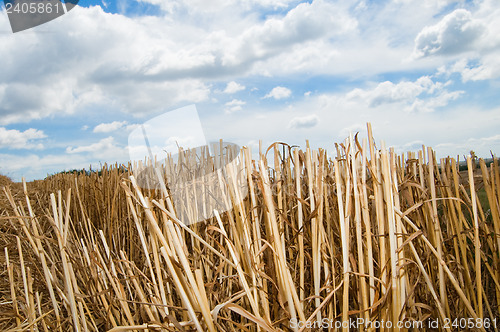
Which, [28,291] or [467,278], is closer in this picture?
[467,278]

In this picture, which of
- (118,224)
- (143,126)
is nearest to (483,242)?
(143,126)

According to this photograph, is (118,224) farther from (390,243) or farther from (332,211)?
(390,243)

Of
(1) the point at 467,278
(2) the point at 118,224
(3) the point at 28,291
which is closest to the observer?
(1) the point at 467,278

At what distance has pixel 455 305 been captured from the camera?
1.35 m

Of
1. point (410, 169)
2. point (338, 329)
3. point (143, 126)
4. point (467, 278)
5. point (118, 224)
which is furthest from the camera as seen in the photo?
point (118, 224)

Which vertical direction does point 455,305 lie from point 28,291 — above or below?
below

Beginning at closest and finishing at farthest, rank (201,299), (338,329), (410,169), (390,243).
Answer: (201,299) < (390,243) < (338,329) < (410,169)

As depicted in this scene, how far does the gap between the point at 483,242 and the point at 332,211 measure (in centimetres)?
82

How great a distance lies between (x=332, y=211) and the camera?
142 centimetres

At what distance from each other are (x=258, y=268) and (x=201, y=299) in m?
0.20

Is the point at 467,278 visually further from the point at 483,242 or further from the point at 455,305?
the point at 483,242

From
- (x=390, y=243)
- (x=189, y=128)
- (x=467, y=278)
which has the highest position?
Answer: (x=189, y=128)

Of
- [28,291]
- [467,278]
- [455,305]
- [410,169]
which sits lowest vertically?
[455,305]

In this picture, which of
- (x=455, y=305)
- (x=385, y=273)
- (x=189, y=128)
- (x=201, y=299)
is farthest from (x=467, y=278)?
(x=189, y=128)
